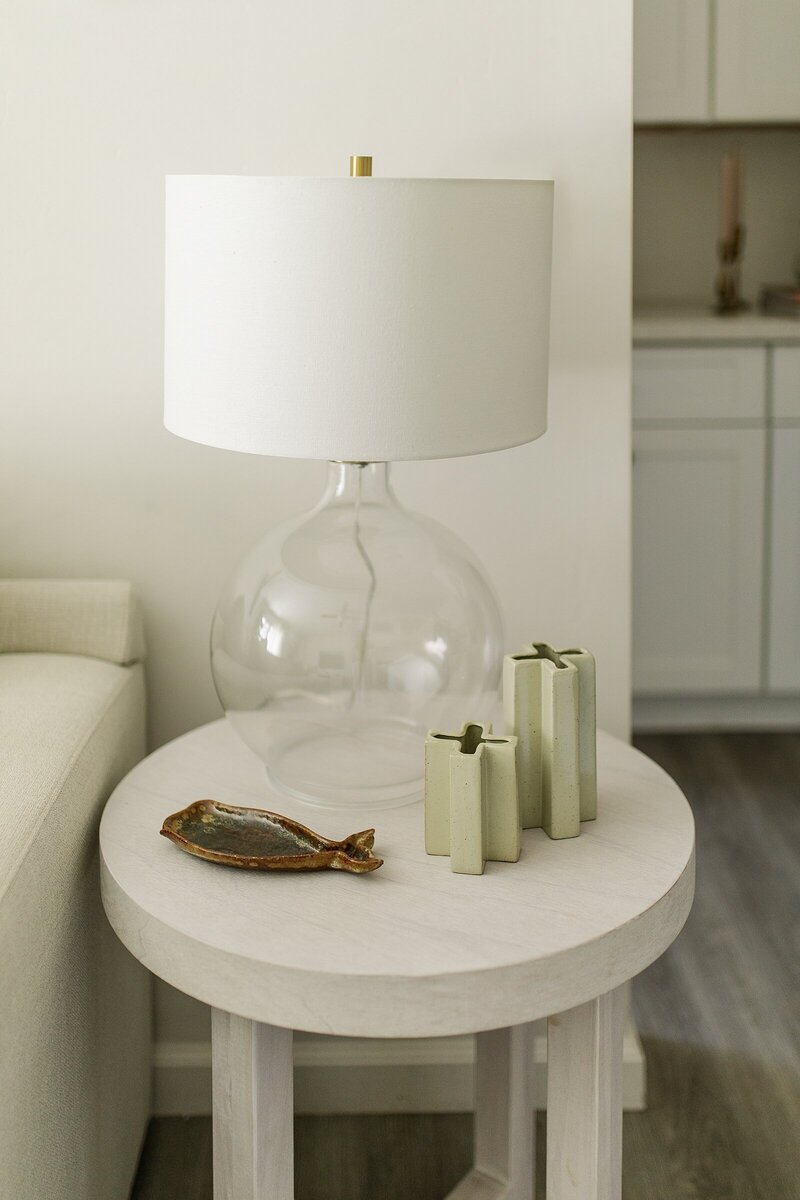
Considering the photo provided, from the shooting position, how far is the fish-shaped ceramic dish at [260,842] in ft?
3.45

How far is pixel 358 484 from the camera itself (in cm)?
122

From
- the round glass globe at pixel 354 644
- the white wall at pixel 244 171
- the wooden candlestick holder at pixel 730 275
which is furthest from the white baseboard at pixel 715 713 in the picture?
the round glass globe at pixel 354 644

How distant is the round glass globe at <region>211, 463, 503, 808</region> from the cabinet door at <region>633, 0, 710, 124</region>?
7.16ft

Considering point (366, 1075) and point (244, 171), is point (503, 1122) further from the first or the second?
point (244, 171)

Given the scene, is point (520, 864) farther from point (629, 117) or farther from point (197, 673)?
point (629, 117)

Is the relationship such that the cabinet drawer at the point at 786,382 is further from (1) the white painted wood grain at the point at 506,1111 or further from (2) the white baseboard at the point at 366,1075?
(1) the white painted wood grain at the point at 506,1111

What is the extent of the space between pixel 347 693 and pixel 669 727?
211cm

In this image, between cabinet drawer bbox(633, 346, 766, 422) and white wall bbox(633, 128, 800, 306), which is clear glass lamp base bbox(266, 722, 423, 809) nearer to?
cabinet drawer bbox(633, 346, 766, 422)

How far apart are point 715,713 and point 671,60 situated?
1.65 meters

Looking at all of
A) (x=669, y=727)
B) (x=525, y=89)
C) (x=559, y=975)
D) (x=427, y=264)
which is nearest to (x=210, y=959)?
(x=559, y=975)

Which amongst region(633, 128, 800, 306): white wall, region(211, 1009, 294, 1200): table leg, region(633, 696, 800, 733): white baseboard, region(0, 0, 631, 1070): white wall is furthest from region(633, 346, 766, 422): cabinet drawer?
region(211, 1009, 294, 1200): table leg

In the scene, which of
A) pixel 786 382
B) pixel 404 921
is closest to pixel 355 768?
pixel 404 921

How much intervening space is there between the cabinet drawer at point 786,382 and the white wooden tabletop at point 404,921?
78.7 inches

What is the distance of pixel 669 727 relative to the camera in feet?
10.3
